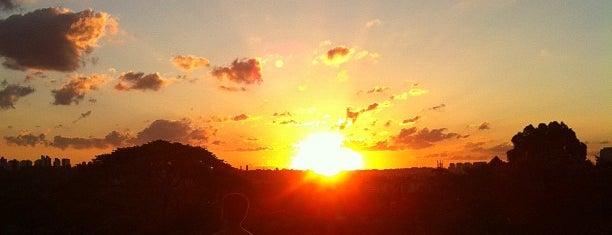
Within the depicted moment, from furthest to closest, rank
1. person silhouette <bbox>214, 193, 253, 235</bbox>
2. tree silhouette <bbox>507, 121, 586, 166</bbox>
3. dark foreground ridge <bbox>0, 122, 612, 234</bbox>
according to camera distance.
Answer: tree silhouette <bbox>507, 121, 586, 166</bbox> → dark foreground ridge <bbox>0, 122, 612, 234</bbox> → person silhouette <bbox>214, 193, 253, 235</bbox>

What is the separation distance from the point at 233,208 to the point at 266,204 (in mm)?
43885

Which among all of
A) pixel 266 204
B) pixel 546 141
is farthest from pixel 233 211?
pixel 546 141

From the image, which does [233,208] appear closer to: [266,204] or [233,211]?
[233,211]

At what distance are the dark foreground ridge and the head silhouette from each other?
29001 mm

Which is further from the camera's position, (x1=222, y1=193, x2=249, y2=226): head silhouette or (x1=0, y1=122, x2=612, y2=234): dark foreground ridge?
(x1=0, y1=122, x2=612, y2=234): dark foreground ridge

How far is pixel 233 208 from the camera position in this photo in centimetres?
517

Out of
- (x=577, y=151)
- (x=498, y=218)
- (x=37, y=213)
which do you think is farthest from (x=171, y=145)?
(x=577, y=151)

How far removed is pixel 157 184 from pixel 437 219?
19798mm

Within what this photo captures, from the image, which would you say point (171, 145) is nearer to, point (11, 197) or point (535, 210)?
point (11, 197)

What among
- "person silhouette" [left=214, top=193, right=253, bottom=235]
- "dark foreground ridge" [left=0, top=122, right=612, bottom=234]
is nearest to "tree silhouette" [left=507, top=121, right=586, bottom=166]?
"dark foreground ridge" [left=0, top=122, right=612, bottom=234]

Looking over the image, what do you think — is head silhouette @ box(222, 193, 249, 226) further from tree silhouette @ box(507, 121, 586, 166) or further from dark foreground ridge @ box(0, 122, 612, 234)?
tree silhouette @ box(507, 121, 586, 166)

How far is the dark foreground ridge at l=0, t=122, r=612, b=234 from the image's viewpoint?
3800 centimetres

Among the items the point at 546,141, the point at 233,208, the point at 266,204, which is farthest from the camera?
the point at 546,141

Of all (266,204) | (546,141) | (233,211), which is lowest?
(266,204)
